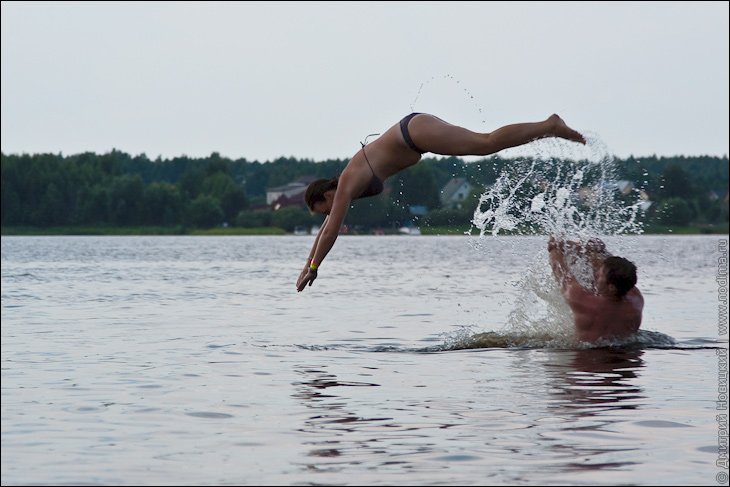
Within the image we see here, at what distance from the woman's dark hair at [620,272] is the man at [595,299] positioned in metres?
0.15

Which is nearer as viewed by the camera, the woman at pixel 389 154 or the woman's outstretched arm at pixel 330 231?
the woman at pixel 389 154

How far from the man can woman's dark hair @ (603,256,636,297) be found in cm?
15

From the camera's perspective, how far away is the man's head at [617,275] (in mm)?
13250

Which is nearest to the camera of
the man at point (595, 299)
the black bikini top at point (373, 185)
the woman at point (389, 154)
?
the woman at point (389, 154)

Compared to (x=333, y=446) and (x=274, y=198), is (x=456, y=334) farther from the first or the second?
(x=274, y=198)

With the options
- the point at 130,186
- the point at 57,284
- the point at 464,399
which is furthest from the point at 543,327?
the point at 130,186

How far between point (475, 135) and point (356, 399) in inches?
122

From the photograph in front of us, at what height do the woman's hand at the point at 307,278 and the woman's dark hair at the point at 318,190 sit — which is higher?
the woman's dark hair at the point at 318,190

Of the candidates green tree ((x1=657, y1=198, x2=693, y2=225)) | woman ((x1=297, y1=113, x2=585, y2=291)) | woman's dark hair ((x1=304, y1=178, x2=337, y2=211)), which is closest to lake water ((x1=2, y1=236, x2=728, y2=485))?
woman ((x1=297, y1=113, x2=585, y2=291))

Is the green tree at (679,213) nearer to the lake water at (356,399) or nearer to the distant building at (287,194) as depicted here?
the distant building at (287,194)

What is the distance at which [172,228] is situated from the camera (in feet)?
455

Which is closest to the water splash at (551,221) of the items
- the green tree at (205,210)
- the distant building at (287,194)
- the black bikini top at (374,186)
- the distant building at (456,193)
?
the black bikini top at (374,186)

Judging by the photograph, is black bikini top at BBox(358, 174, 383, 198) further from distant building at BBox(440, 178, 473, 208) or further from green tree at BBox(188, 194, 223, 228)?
green tree at BBox(188, 194, 223, 228)

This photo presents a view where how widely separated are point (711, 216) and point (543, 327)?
312 ft
